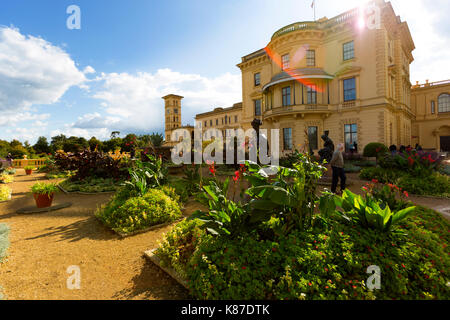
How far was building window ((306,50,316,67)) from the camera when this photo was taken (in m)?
21.5

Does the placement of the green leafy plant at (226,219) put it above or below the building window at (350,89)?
below

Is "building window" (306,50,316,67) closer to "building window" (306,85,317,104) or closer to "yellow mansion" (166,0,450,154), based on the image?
"yellow mansion" (166,0,450,154)

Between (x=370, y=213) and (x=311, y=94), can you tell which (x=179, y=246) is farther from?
(x=311, y=94)

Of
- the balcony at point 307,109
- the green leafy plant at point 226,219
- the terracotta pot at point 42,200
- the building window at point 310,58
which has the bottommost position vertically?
the terracotta pot at point 42,200

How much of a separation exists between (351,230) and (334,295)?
1087mm

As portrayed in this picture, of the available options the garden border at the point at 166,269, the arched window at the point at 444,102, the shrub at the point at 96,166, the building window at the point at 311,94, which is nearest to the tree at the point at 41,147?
the shrub at the point at 96,166

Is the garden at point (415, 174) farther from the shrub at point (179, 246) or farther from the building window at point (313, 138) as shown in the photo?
A: the building window at point (313, 138)

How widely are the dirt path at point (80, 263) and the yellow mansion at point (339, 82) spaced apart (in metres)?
16.4

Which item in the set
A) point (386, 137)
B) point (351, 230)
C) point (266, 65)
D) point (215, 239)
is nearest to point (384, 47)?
point (386, 137)

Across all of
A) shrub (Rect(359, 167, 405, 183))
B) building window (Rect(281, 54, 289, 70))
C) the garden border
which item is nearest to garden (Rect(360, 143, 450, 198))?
shrub (Rect(359, 167, 405, 183))

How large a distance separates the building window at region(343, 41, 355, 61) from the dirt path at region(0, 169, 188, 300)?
77.9 feet

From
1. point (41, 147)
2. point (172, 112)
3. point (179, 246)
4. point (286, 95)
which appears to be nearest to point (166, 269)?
point (179, 246)

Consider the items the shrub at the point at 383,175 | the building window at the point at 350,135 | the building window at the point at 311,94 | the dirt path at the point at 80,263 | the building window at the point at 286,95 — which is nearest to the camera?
the dirt path at the point at 80,263

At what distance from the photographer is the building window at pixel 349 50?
20347mm
